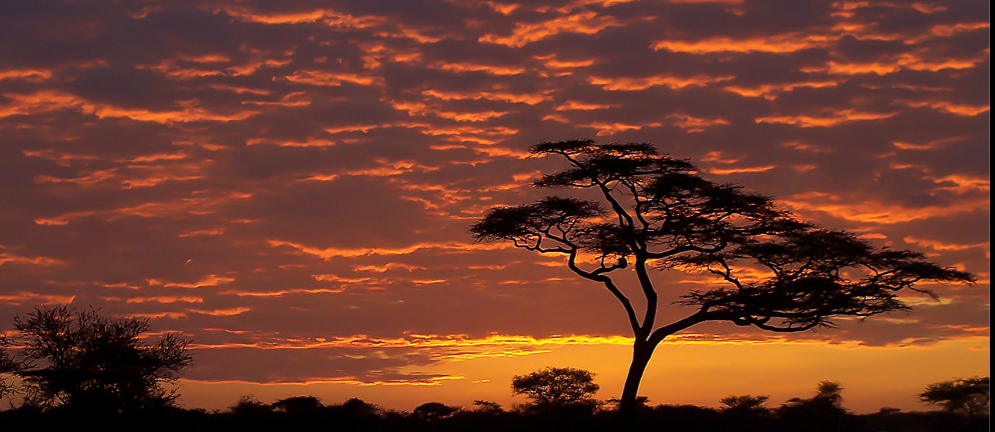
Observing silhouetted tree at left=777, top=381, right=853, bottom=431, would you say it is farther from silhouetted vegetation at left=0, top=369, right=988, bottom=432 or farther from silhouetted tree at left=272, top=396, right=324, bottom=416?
silhouetted tree at left=272, top=396, right=324, bottom=416

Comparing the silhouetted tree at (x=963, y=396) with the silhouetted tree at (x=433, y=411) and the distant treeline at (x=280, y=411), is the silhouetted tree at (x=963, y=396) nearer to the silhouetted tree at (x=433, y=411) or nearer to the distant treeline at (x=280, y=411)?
the distant treeline at (x=280, y=411)

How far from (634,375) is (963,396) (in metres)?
17.3

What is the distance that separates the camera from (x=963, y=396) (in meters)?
45.2

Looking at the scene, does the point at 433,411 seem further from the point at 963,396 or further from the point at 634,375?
the point at 963,396

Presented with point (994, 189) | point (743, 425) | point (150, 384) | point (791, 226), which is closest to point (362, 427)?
point (150, 384)

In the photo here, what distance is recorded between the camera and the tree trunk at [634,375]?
124 ft

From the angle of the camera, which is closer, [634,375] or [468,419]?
[634,375]

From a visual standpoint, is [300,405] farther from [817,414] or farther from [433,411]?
[817,414]

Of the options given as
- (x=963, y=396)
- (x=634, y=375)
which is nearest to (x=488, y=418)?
(x=634, y=375)

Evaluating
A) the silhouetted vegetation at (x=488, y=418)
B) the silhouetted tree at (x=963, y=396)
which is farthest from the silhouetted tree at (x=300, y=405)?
the silhouetted tree at (x=963, y=396)

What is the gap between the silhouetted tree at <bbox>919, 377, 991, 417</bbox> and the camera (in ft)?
147

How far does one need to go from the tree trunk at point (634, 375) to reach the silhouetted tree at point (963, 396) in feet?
49.9

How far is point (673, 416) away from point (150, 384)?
72.9 ft

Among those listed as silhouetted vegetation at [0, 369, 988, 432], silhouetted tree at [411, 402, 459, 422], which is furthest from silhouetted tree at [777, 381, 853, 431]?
silhouetted tree at [411, 402, 459, 422]
